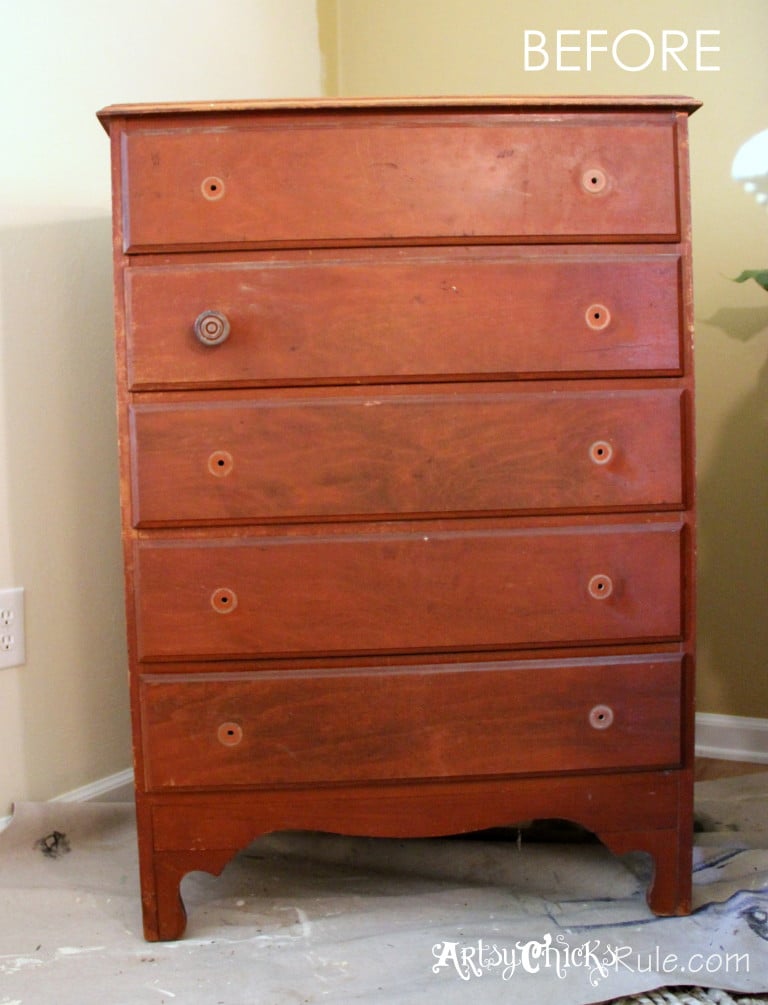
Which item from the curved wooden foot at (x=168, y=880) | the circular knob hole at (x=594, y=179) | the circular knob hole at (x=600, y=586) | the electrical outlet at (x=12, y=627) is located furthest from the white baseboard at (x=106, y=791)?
the circular knob hole at (x=594, y=179)

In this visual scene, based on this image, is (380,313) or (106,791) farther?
(106,791)

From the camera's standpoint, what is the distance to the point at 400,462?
1.27 meters

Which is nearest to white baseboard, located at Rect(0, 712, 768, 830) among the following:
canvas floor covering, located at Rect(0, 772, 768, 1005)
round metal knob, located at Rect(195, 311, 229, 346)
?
canvas floor covering, located at Rect(0, 772, 768, 1005)

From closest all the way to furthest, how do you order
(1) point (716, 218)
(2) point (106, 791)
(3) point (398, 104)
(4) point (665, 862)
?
(3) point (398, 104), (4) point (665, 862), (2) point (106, 791), (1) point (716, 218)

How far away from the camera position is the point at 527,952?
1.27m

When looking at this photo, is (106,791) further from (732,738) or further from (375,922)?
(732,738)

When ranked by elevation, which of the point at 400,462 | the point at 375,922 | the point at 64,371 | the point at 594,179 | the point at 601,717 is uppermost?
the point at 594,179

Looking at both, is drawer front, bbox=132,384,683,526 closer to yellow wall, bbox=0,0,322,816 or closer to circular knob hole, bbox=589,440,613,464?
circular knob hole, bbox=589,440,613,464

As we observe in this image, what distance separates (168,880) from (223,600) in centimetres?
41

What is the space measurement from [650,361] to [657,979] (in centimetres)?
81

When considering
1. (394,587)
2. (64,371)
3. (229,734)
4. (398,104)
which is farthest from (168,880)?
(398,104)

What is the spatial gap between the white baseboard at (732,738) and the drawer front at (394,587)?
88cm

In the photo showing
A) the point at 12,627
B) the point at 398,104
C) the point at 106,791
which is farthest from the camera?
the point at 106,791

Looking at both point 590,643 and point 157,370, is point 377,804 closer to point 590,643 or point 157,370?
point 590,643
